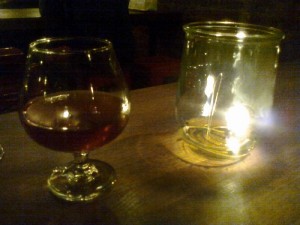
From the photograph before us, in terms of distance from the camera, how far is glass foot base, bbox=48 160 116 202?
1.46 feet

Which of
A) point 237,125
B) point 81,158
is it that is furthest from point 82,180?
point 237,125

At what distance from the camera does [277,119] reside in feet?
2.30

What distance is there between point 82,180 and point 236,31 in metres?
0.37

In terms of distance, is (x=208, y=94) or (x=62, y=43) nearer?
(x=62, y=43)

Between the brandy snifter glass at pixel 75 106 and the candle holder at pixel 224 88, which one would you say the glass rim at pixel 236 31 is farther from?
the brandy snifter glass at pixel 75 106

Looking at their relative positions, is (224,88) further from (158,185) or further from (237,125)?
(158,185)

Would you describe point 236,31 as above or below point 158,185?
above

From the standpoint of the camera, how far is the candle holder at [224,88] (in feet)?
1.77

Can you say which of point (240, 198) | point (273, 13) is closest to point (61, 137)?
point (240, 198)

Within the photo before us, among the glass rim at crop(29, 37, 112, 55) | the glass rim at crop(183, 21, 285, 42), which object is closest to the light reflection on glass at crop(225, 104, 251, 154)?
the glass rim at crop(183, 21, 285, 42)

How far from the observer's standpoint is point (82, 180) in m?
0.48

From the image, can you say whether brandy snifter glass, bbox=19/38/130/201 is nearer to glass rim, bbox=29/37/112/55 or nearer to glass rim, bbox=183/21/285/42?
glass rim, bbox=29/37/112/55

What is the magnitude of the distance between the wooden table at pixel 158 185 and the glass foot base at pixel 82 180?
11mm

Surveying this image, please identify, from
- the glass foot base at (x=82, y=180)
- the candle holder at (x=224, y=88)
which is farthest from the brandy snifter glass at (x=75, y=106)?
the candle holder at (x=224, y=88)
